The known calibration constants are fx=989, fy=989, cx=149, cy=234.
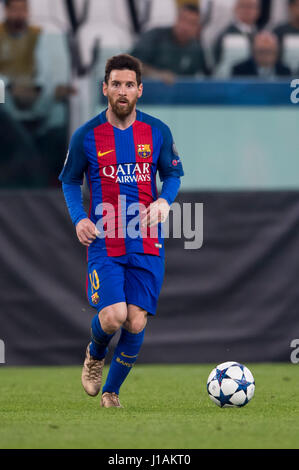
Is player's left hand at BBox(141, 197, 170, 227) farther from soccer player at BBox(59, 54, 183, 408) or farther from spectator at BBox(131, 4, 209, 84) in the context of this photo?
spectator at BBox(131, 4, 209, 84)

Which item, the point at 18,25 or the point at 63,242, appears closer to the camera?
the point at 63,242

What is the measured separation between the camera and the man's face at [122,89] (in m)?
5.98

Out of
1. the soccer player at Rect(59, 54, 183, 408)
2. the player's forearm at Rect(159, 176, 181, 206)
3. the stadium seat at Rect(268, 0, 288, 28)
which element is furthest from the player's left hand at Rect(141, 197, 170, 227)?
the stadium seat at Rect(268, 0, 288, 28)

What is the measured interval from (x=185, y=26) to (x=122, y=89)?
5.26 metres

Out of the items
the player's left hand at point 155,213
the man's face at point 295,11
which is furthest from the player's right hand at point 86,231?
the man's face at point 295,11

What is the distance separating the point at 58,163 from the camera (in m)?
10.7

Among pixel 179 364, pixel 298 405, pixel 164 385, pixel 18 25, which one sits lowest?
pixel 179 364

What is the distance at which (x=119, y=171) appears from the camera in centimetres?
610

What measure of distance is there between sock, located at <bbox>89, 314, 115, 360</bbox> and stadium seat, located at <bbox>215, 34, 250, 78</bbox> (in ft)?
18.8

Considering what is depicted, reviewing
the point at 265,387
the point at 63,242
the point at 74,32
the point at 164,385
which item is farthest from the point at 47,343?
the point at 74,32

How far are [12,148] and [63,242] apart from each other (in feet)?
5.18

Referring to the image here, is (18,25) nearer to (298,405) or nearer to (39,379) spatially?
(39,379)

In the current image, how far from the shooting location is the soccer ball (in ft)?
20.1

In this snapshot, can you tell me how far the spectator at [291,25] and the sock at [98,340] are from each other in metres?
6.37
